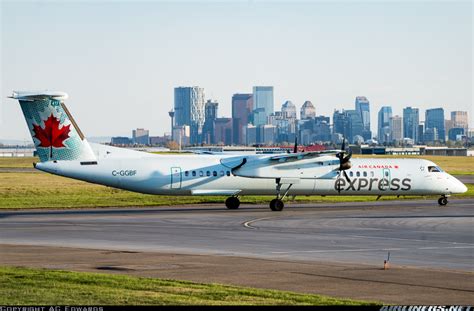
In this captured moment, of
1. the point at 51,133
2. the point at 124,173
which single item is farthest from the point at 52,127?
the point at 124,173

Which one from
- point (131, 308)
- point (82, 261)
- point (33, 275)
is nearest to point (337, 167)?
point (82, 261)

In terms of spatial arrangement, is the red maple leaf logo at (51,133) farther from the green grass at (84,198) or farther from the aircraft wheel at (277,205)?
the aircraft wheel at (277,205)

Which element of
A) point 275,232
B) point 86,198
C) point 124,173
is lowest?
point 86,198

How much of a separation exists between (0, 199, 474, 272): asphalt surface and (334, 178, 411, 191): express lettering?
1202 mm

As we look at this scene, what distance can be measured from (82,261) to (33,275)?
3577mm

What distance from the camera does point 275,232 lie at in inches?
1326

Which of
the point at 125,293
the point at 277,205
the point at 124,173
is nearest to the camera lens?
the point at 125,293

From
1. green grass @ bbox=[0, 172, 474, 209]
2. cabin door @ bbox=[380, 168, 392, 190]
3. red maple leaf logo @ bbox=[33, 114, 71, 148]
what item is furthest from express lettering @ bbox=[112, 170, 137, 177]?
cabin door @ bbox=[380, 168, 392, 190]

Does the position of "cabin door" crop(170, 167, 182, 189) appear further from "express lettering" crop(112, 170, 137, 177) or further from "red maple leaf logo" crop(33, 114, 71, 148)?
"red maple leaf logo" crop(33, 114, 71, 148)

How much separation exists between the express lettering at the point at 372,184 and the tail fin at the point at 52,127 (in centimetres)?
1478

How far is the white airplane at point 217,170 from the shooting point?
41.8 meters

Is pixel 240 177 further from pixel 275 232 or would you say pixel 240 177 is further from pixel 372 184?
pixel 275 232

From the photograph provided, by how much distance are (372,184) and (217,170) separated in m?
9.13

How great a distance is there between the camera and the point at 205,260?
80.0ft
